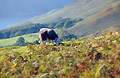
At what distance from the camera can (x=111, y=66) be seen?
8078mm

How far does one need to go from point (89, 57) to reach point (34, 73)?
12.4ft

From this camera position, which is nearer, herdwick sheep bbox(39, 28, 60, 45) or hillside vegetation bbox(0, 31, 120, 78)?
hillside vegetation bbox(0, 31, 120, 78)

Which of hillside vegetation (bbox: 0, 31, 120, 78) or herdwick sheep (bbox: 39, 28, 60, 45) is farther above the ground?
herdwick sheep (bbox: 39, 28, 60, 45)

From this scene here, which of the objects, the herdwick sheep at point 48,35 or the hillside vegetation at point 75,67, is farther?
the herdwick sheep at point 48,35

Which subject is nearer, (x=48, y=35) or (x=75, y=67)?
(x=75, y=67)

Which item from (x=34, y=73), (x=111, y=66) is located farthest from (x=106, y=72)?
(x=34, y=73)

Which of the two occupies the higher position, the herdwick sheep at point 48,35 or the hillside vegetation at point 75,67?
the herdwick sheep at point 48,35

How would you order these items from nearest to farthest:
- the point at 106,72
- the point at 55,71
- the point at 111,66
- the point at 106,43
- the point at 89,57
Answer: the point at 106,72
the point at 111,66
the point at 55,71
the point at 89,57
the point at 106,43

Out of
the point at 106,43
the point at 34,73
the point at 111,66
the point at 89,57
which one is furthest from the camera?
the point at 106,43

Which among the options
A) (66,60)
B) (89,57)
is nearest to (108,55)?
(89,57)

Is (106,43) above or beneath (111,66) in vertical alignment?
above

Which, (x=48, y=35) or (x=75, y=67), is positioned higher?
(x=48, y=35)

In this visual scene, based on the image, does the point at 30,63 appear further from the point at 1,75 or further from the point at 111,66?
the point at 111,66

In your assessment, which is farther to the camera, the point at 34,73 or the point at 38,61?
the point at 38,61
